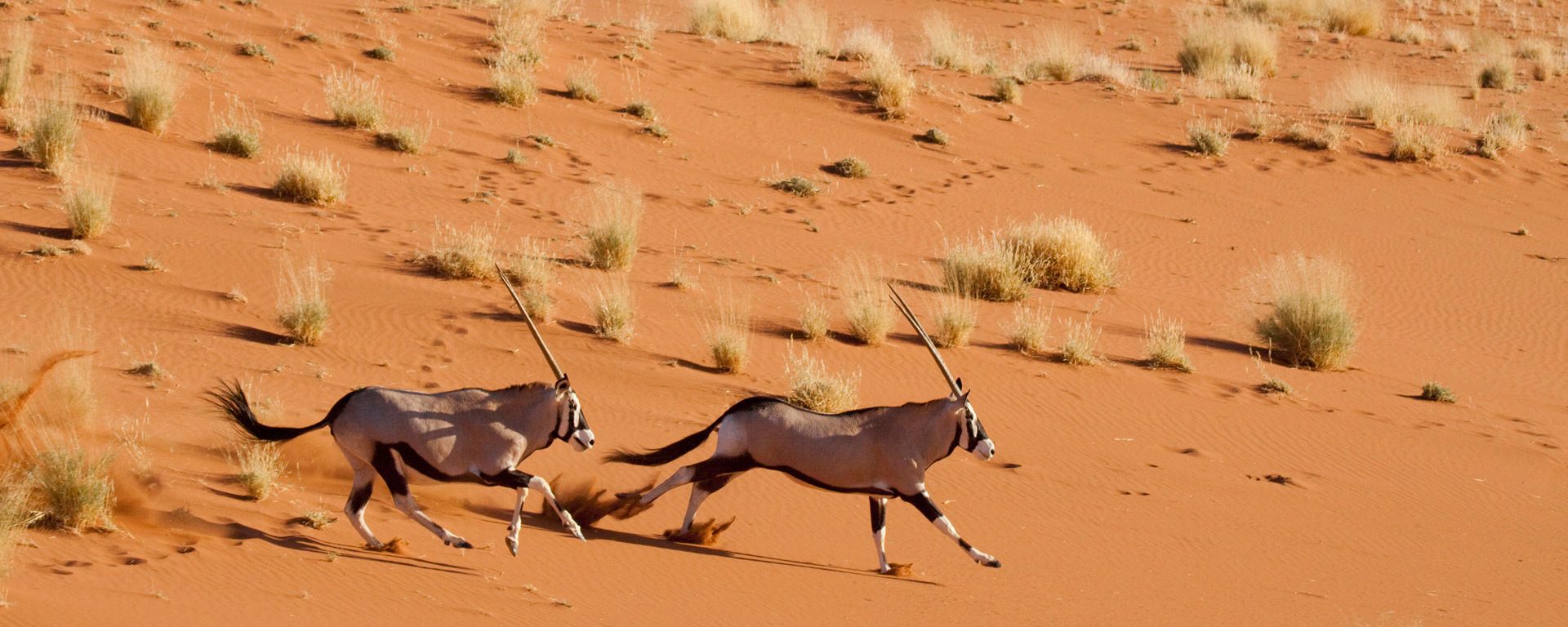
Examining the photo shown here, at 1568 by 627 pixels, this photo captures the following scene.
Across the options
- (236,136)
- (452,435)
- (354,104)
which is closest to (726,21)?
(354,104)

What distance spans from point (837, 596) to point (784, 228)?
1048 centimetres

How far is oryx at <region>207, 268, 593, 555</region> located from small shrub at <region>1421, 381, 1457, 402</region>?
9913mm

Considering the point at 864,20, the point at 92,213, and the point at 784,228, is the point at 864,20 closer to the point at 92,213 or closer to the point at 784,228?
the point at 784,228

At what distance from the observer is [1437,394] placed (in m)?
14.7

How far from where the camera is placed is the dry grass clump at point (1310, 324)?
51.3 feet

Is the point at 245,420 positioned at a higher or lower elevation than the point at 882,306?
higher

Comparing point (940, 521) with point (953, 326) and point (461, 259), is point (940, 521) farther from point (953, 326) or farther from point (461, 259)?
point (461, 259)

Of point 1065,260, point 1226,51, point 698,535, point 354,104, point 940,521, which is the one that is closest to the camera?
point 940,521

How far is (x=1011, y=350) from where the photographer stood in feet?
Result: 48.6

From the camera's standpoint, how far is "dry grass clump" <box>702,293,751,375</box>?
517 inches

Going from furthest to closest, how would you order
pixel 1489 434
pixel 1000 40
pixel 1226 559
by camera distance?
pixel 1000 40, pixel 1489 434, pixel 1226 559

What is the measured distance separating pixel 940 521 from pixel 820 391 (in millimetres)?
3612

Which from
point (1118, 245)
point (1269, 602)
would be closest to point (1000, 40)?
point (1118, 245)

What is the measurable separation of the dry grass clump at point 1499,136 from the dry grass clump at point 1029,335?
14.6 m
